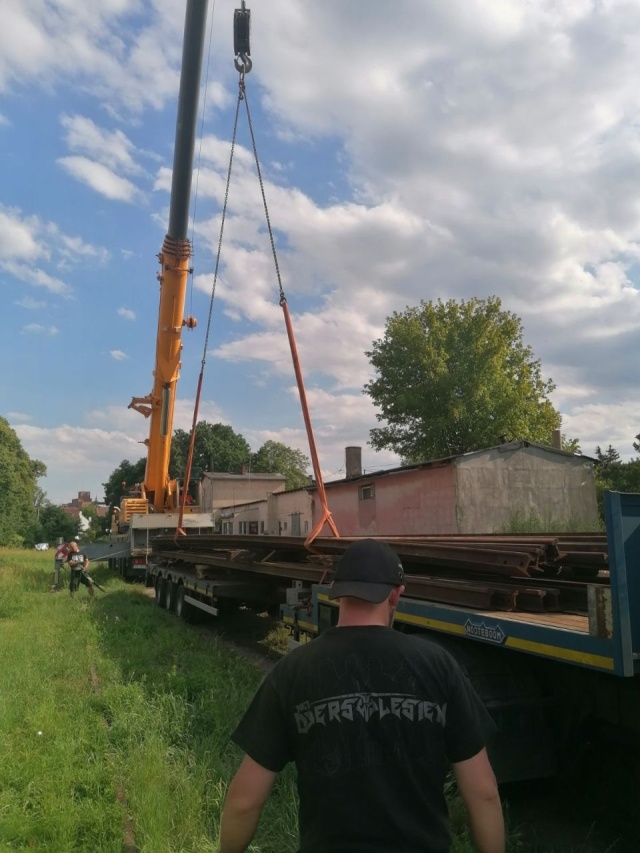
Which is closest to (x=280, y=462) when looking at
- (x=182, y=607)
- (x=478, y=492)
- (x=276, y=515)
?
(x=276, y=515)

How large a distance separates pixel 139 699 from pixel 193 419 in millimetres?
5033

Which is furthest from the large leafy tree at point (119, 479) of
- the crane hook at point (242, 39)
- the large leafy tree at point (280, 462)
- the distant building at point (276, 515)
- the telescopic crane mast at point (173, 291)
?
the crane hook at point (242, 39)

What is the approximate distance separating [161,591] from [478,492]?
13.2 meters

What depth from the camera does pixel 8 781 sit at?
189 inches

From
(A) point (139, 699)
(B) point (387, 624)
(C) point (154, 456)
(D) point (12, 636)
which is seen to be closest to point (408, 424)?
(C) point (154, 456)

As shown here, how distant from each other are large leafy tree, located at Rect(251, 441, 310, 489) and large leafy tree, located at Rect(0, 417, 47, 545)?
21.8 m

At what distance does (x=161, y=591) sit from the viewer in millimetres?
14523

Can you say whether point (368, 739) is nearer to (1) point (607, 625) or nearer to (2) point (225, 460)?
(1) point (607, 625)

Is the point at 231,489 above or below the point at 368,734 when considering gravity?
above

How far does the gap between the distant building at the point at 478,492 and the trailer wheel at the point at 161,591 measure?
9544mm

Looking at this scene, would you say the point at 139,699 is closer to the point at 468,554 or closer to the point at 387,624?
the point at 468,554

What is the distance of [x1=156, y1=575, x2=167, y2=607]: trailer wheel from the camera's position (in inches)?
562

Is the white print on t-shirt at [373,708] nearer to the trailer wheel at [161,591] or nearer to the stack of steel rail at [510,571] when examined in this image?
the stack of steel rail at [510,571]

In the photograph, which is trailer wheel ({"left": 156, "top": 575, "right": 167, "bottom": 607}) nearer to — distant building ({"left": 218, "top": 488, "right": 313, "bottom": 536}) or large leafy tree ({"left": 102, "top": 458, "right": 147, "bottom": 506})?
distant building ({"left": 218, "top": 488, "right": 313, "bottom": 536})
